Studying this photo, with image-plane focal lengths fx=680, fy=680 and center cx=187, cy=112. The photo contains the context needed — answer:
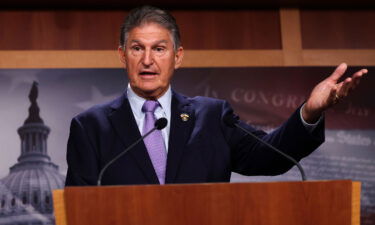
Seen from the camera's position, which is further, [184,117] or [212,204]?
[184,117]

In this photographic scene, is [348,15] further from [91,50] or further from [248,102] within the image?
[91,50]

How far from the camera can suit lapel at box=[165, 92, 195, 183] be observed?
6.57ft

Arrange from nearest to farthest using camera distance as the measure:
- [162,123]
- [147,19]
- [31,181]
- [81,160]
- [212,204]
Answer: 1. [212,204]
2. [162,123]
3. [81,160]
4. [147,19]
5. [31,181]

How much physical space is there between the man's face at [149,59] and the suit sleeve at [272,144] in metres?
0.24

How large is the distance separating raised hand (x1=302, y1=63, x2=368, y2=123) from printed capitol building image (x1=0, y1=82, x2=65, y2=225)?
6.30 feet

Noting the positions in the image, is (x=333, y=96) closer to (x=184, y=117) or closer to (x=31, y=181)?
(x=184, y=117)

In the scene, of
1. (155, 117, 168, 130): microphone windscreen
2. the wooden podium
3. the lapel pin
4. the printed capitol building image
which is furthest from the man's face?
the printed capitol building image

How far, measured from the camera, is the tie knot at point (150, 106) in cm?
212

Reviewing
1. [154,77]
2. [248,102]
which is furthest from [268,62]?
[154,77]

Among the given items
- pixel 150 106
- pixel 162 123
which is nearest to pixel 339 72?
pixel 162 123

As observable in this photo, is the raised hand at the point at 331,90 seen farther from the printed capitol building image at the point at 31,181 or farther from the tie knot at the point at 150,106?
the printed capitol building image at the point at 31,181

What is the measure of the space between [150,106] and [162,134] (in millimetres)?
105

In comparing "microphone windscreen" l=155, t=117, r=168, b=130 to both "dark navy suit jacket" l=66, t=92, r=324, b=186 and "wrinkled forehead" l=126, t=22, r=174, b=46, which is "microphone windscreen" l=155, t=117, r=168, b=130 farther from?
"wrinkled forehead" l=126, t=22, r=174, b=46

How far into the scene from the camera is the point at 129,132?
2.07 metres
